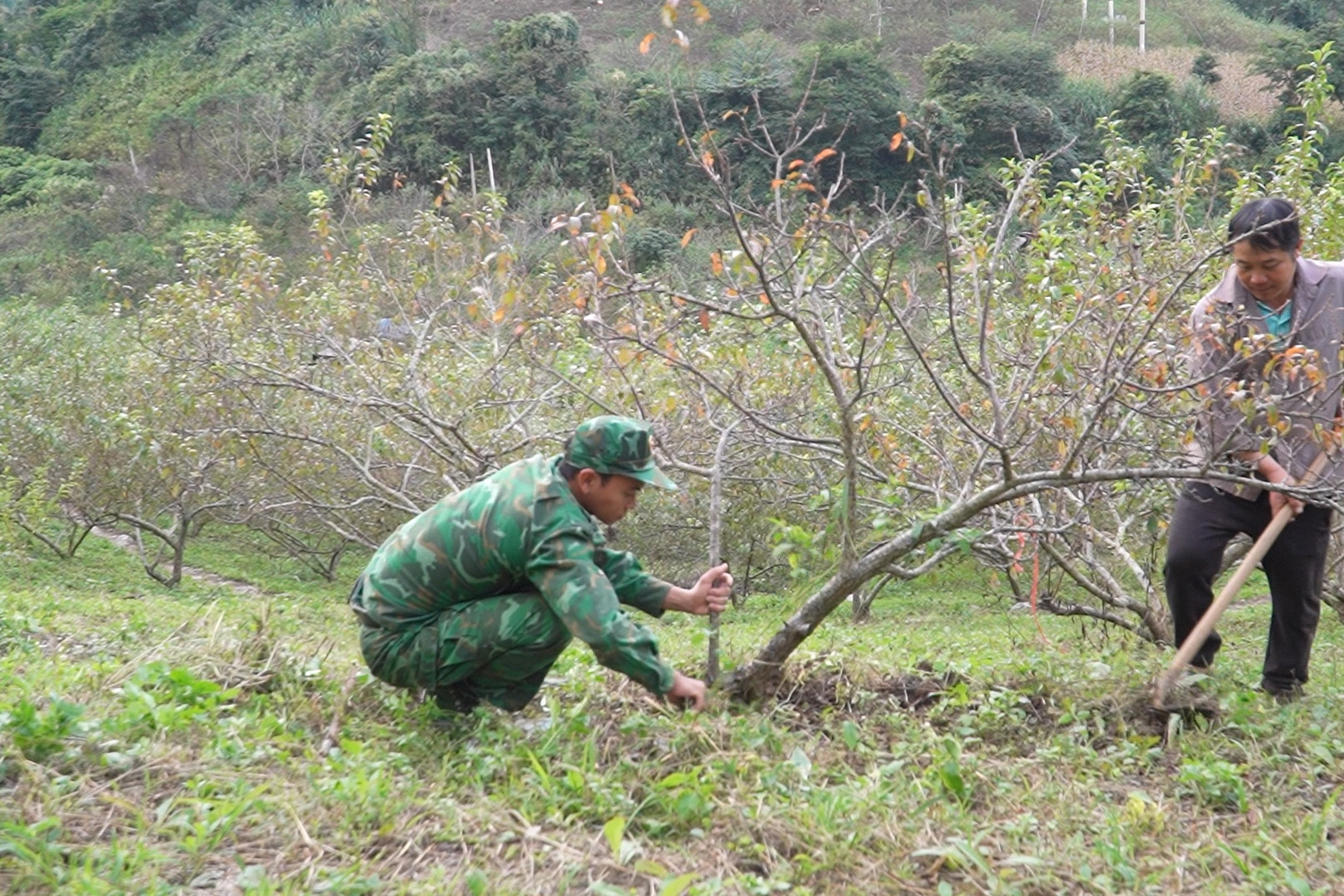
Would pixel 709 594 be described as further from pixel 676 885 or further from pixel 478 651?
pixel 676 885

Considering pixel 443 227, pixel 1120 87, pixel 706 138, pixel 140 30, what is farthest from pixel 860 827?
pixel 140 30

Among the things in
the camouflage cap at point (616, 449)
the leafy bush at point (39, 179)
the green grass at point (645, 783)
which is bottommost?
the leafy bush at point (39, 179)

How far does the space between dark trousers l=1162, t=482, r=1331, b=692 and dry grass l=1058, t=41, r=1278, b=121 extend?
1260 inches

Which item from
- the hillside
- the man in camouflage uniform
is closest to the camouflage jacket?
the man in camouflage uniform

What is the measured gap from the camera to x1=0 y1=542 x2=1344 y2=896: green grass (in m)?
2.98

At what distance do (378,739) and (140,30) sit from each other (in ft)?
152

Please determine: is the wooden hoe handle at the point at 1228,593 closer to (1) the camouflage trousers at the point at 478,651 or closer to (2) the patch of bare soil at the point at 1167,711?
(2) the patch of bare soil at the point at 1167,711

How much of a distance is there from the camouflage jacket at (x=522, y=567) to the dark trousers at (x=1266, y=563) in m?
1.75

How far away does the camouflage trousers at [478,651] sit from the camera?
3684mm

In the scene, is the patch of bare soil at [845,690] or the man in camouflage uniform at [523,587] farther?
the patch of bare soil at [845,690]

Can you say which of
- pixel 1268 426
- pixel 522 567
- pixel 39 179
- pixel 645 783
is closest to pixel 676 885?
pixel 645 783

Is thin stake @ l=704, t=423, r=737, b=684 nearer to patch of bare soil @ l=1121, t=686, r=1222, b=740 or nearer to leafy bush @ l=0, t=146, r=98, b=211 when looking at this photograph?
patch of bare soil @ l=1121, t=686, r=1222, b=740

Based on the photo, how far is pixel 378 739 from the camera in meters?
3.79

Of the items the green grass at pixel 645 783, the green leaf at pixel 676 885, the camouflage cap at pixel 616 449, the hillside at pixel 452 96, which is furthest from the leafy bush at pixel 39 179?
the green leaf at pixel 676 885
